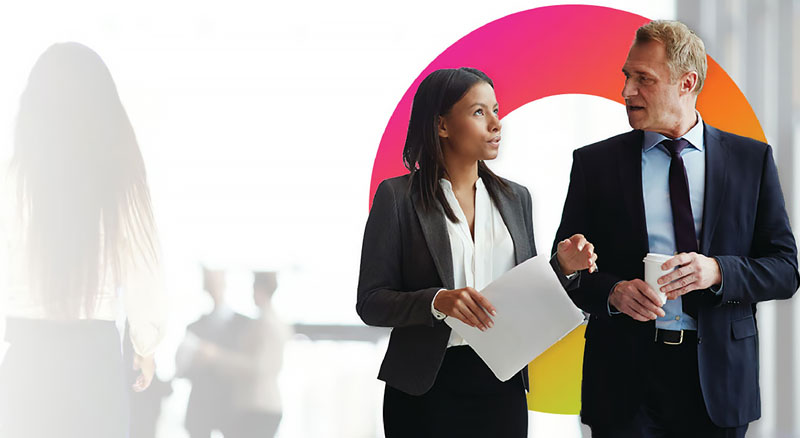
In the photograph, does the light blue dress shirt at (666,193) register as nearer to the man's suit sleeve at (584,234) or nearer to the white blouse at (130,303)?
the man's suit sleeve at (584,234)

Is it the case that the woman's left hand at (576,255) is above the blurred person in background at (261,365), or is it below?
above

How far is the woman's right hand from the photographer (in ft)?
5.76

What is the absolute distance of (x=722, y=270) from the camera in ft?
5.81

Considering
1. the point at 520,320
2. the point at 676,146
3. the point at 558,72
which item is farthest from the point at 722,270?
the point at 558,72

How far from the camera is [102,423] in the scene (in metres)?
3.10

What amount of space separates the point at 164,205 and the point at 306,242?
66cm

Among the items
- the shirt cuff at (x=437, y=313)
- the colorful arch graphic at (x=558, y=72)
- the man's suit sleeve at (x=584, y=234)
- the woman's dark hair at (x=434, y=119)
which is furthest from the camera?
the colorful arch graphic at (x=558, y=72)

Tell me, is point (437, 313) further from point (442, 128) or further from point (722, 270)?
point (722, 270)

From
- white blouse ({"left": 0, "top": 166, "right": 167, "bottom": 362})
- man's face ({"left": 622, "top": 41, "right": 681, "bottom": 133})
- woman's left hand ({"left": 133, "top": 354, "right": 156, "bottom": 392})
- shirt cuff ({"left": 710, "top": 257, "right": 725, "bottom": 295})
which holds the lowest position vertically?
woman's left hand ({"left": 133, "top": 354, "right": 156, "bottom": 392})

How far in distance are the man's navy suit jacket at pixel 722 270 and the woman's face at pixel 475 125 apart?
323 mm

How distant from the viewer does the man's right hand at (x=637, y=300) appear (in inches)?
69.0

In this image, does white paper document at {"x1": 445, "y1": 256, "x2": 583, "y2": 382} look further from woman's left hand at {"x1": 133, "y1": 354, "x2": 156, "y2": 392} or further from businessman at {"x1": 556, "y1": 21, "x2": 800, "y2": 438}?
woman's left hand at {"x1": 133, "y1": 354, "x2": 156, "y2": 392}

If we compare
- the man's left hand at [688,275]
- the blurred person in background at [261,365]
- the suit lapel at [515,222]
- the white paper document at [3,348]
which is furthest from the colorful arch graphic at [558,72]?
the white paper document at [3,348]

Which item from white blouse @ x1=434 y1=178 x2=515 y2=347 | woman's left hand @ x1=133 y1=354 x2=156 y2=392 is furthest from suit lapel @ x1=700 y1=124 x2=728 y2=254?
woman's left hand @ x1=133 y1=354 x2=156 y2=392
